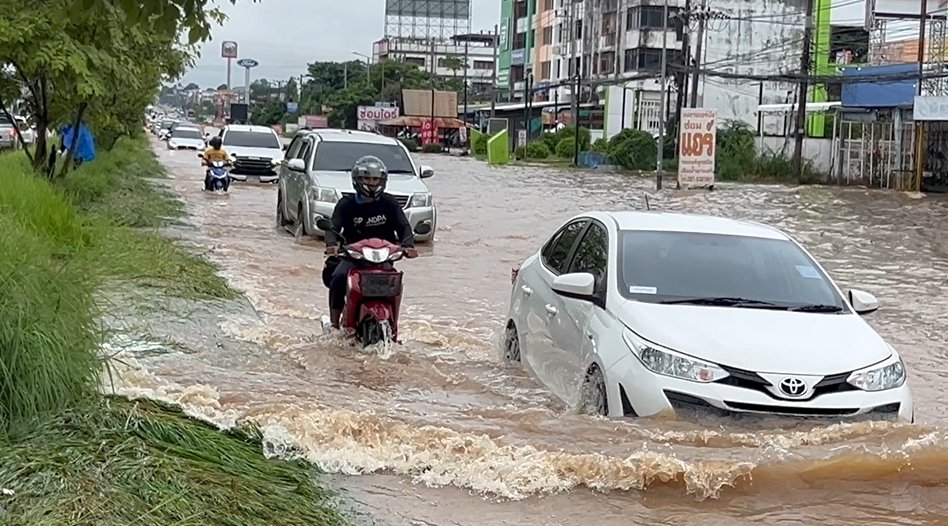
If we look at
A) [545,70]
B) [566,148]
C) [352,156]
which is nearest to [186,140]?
[566,148]

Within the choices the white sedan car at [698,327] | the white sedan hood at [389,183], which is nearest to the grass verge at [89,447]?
the white sedan car at [698,327]

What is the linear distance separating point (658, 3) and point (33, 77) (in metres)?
66.0

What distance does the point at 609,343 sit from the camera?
22.9 ft

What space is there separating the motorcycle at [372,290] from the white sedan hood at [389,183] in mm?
8858

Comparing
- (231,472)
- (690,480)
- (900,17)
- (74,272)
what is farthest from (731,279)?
(900,17)

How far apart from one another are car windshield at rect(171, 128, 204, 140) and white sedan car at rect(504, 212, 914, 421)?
51.1 meters

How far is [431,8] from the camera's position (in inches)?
5349

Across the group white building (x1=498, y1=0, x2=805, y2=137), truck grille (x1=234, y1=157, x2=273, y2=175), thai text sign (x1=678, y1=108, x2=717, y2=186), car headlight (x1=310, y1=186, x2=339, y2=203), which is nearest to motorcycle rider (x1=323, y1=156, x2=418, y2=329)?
car headlight (x1=310, y1=186, x2=339, y2=203)

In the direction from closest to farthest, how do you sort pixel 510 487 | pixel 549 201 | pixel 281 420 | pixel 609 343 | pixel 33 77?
pixel 510 487 → pixel 281 420 → pixel 609 343 → pixel 33 77 → pixel 549 201

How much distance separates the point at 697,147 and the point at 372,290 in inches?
1188

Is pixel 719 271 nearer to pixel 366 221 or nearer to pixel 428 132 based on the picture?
pixel 366 221

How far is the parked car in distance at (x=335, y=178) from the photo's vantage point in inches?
715

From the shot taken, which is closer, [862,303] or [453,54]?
[862,303]

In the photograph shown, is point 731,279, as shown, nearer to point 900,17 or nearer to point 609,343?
point 609,343
